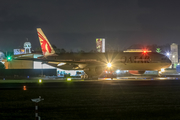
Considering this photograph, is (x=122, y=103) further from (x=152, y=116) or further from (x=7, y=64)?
(x=7, y=64)

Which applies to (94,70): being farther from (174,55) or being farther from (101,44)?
(101,44)

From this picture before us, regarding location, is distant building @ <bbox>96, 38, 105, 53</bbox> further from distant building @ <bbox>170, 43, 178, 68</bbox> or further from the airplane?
the airplane

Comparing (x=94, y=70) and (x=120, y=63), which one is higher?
(x=120, y=63)

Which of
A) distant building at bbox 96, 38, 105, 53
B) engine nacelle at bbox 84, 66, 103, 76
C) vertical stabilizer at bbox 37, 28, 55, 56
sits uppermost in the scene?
distant building at bbox 96, 38, 105, 53

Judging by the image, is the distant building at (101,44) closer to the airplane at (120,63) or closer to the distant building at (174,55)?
the distant building at (174,55)

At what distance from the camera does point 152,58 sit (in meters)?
48.5

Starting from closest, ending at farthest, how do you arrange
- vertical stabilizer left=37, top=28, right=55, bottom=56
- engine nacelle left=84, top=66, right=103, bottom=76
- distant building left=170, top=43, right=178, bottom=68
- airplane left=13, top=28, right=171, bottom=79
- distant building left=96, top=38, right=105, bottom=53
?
1. engine nacelle left=84, top=66, right=103, bottom=76
2. airplane left=13, top=28, right=171, bottom=79
3. vertical stabilizer left=37, top=28, right=55, bottom=56
4. distant building left=170, top=43, right=178, bottom=68
5. distant building left=96, top=38, right=105, bottom=53

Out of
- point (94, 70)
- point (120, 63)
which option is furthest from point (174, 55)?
point (94, 70)

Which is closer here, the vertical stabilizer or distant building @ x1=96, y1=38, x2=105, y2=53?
the vertical stabilizer

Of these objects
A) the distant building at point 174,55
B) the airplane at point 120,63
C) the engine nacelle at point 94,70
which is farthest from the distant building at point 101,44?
the engine nacelle at point 94,70

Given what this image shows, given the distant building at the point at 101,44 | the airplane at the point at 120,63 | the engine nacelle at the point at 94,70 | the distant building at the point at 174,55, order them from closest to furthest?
the engine nacelle at the point at 94,70 < the airplane at the point at 120,63 < the distant building at the point at 174,55 < the distant building at the point at 101,44

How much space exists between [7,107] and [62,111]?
4053 millimetres

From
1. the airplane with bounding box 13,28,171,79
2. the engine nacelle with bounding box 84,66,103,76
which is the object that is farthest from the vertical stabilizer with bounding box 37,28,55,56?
the engine nacelle with bounding box 84,66,103,76

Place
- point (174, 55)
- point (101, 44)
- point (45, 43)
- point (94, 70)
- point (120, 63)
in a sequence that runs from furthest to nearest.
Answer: point (101, 44) < point (174, 55) < point (45, 43) < point (120, 63) < point (94, 70)
